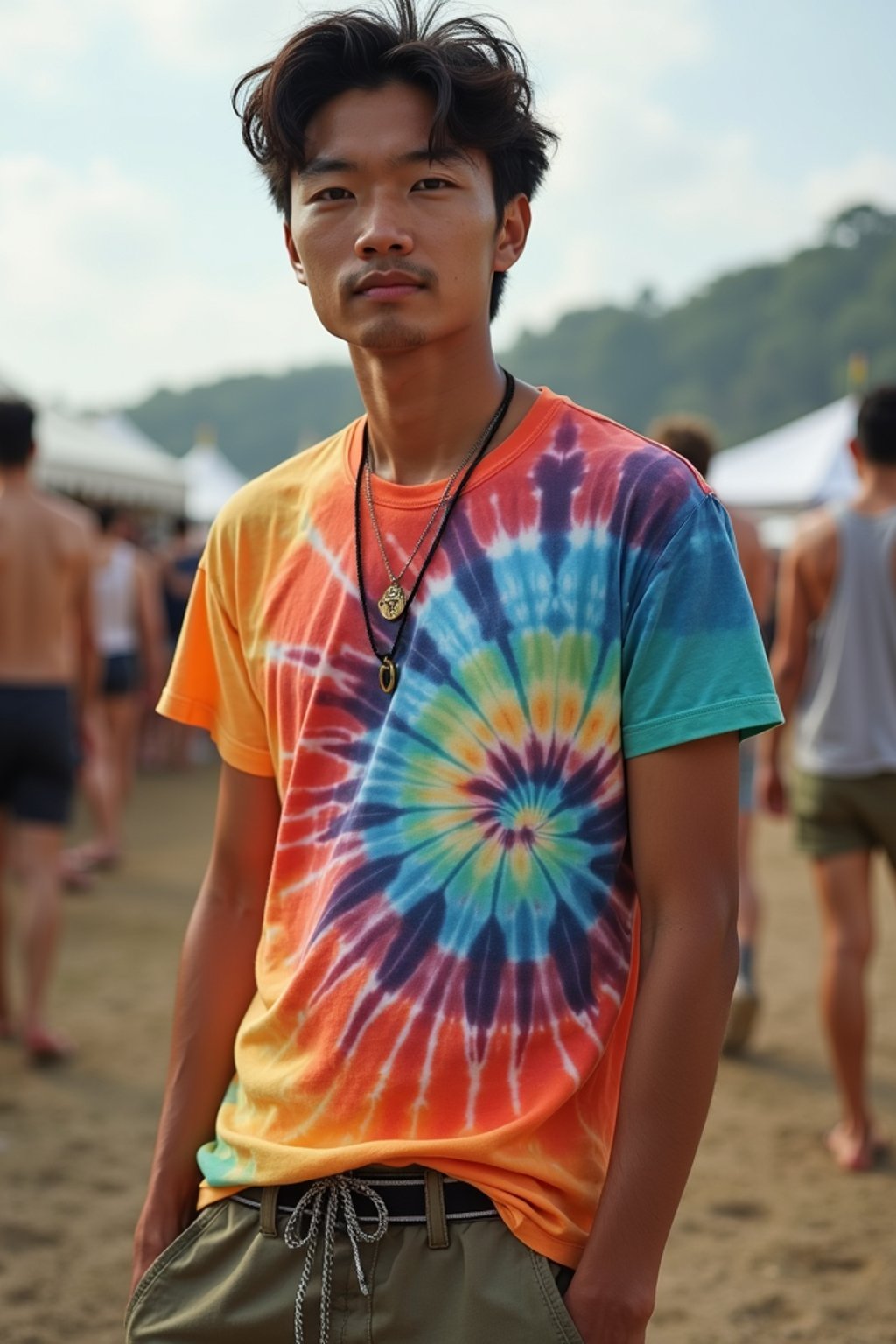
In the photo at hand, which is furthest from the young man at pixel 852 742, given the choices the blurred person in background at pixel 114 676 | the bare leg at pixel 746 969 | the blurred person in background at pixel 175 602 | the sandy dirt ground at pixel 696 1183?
the blurred person in background at pixel 175 602

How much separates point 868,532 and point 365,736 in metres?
3.13

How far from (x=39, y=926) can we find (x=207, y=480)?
18250 millimetres

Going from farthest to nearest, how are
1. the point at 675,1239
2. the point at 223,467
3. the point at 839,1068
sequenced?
the point at 223,467 < the point at 839,1068 < the point at 675,1239

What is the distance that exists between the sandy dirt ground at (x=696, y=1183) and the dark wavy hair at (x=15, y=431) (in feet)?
7.24

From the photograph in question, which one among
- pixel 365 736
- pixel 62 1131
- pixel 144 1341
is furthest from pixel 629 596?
pixel 62 1131

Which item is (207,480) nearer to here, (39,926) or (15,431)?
(15,431)

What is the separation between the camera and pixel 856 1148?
14.5 feet

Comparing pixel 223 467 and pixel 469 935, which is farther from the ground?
pixel 223 467

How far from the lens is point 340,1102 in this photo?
1605 millimetres

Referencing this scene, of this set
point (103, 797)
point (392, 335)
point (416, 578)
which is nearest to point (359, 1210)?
point (416, 578)

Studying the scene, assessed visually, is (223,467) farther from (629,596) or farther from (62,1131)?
(629,596)

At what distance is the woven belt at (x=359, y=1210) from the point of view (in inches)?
60.7

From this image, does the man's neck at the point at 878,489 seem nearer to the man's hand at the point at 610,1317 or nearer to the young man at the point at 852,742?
the young man at the point at 852,742

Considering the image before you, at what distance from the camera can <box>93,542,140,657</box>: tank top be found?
9.30m
